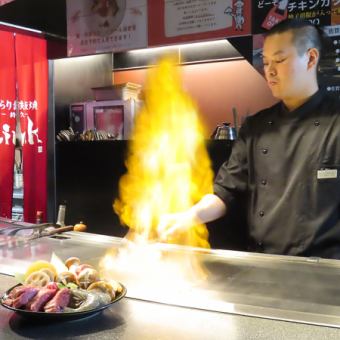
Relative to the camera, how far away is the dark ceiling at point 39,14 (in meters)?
3.87

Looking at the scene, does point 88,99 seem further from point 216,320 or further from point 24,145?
point 216,320

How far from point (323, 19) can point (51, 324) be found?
2.59 metres

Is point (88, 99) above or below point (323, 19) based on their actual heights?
below

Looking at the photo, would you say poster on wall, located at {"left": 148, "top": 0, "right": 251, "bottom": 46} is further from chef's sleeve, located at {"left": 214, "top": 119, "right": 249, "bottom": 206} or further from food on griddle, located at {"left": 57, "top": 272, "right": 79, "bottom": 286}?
food on griddle, located at {"left": 57, "top": 272, "right": 79, "bottom": 286}

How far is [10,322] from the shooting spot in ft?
3.77

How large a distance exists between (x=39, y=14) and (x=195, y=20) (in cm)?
151

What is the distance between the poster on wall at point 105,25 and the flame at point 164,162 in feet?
1.30

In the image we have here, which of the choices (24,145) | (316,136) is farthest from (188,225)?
(24,145)

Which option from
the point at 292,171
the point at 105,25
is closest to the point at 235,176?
the point at 292,171

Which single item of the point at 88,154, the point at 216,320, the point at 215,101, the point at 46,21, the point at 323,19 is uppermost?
the point at 46,21

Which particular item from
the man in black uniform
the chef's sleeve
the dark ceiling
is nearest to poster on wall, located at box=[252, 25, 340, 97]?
the man in black uniform

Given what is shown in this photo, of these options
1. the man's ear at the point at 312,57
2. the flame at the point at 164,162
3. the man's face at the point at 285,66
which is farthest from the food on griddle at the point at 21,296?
the man's ear at the point at 312,57

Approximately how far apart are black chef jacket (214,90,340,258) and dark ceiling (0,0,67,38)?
230 centimetres

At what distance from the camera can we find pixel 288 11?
3.03m
